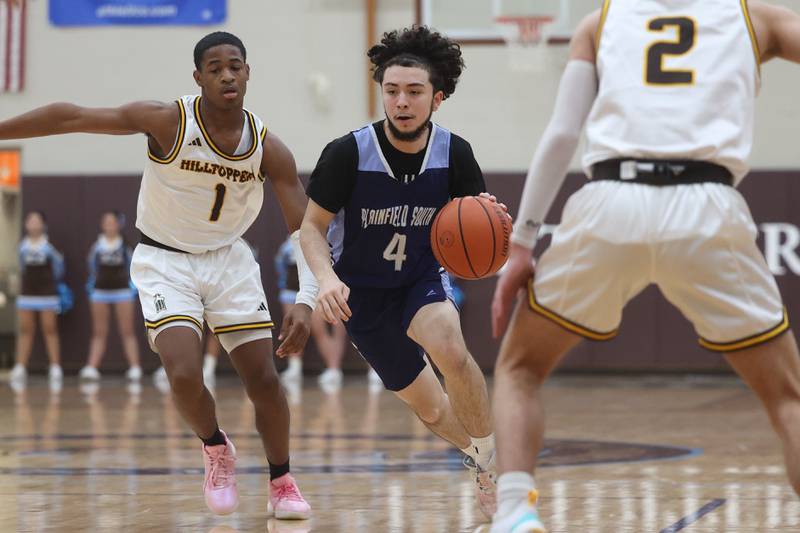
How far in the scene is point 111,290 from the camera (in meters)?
15.6

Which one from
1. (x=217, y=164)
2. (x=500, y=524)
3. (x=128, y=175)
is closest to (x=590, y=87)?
(x=500, y=524)

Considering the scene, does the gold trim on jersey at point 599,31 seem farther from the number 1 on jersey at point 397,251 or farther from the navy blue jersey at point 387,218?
the number 1 on jersey at point 397,251

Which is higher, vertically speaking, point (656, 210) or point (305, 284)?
point (656, 210)

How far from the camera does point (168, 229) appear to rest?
5.83 meters

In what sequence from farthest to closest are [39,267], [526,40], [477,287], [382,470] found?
[39,267] < [477,287] < [526,40] < [382,470]

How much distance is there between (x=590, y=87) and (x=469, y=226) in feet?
4.90

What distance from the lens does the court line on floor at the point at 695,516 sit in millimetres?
5145

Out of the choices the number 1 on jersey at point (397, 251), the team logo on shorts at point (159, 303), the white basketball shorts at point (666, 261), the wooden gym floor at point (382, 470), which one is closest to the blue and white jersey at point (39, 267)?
the wooden gym floor at point (382, 470)

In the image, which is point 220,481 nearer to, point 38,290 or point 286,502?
point 286,502

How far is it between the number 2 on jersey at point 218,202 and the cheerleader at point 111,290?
32.7 ft

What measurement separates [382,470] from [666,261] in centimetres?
379

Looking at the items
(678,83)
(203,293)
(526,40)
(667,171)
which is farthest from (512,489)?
(526,40)

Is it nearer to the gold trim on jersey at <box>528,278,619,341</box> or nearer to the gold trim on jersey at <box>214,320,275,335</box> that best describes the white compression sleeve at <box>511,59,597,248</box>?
the gold trim on jersey at <box>528,278,619,341</box>

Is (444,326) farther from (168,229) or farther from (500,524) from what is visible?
(500,524)
